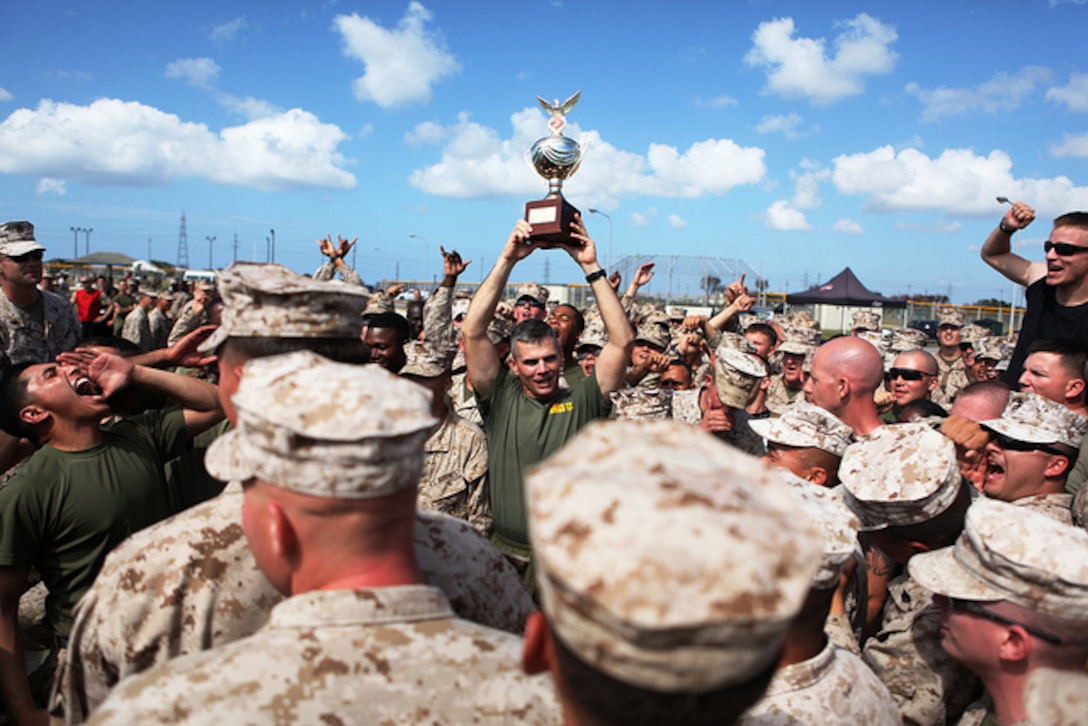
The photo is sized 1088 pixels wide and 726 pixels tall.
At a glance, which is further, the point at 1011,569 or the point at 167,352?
the point at 167,352

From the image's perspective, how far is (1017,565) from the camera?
206cm

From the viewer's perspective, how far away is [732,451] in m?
1.22

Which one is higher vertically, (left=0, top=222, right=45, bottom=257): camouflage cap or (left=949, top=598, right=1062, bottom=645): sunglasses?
(left=0, top=222, right=45, bottom=257): camouflage cap

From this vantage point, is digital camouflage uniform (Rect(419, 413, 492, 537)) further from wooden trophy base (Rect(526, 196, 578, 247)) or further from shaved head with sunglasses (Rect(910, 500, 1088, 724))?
shaved head with sunglasses (Rect(910, 500, 1088, 724))

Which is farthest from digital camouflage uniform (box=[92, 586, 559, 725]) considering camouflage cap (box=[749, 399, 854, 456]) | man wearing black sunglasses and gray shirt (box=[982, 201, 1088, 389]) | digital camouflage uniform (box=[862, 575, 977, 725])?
man wearing black sunglasses and gray shirt (box=[982, 201, 1088, 389])

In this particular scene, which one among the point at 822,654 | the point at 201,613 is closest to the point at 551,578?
the point at 201,613

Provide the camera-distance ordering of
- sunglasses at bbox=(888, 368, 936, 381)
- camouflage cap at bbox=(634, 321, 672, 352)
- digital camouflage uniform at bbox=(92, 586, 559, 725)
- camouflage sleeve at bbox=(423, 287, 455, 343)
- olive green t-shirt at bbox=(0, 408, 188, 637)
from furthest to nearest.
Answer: camouflage cap at bbox=(634, 321, 672, 352) → sunglasses at bbox=(888, 368, 936, 381) → camouflage sleeve at bbox=(423, 287, 455, 343) → olive green t-shirt at bbox=(0, 408, 188, 637) → digital camouflage uniform at bbox=(92, 586, 559, 725)

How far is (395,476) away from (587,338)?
6.39 metres

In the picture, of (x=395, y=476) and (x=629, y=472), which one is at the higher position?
(x=629, y=472)

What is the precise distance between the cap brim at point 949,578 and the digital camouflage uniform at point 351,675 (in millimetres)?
1357

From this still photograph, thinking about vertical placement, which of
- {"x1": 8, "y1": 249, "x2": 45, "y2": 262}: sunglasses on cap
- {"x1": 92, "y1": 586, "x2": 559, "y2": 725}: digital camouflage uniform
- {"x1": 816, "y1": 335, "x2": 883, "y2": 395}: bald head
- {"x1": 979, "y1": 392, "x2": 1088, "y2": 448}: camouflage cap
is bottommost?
{"x1": 92, "y1": 586, "x2": 559, "y2": 725}: digital camouflage uniform

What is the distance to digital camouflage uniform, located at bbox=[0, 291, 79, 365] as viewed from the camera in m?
6.49

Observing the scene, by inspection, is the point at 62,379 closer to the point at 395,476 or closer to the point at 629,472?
the point at 395,476

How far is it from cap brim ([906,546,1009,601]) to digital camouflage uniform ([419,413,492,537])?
3.08m
